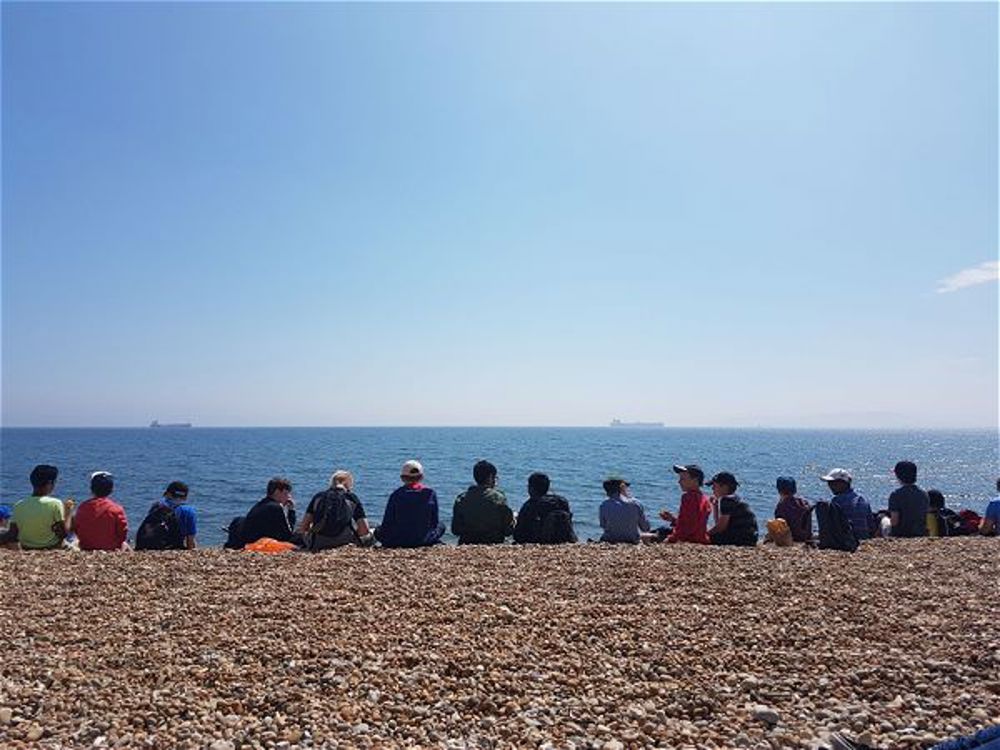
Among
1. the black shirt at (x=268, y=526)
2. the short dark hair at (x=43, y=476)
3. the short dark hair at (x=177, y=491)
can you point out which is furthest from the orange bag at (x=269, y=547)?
the short dark hair at (x=43, y=476)

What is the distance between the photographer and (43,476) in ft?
36.3

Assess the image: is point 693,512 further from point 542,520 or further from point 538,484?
point 538,484

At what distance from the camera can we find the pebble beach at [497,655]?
443cm

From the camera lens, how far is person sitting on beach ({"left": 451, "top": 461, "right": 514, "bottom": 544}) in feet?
38.6

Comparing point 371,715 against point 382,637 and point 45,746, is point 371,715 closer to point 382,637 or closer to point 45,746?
point 382,637

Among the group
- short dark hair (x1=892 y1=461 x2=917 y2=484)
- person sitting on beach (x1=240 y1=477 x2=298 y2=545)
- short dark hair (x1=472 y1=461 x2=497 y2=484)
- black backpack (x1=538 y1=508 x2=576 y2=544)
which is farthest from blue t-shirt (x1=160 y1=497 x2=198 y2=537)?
short dark hair (x1=892 y1=461 x2=917 y2=484)

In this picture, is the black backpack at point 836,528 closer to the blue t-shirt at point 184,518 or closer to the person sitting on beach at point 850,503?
the person sitting on beach at point 850,503

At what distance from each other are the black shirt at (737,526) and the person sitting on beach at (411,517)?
4921 mm

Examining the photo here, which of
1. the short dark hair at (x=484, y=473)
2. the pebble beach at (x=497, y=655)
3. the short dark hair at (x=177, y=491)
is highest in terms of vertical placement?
the short dark hair at (x=484, y=473)

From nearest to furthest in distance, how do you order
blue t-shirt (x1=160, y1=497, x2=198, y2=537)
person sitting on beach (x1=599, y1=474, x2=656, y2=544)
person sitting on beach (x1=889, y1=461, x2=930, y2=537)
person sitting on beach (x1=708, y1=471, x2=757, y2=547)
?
person sitting on beach (x1=708, y1=471, x2=757, y2=547) → blue t-shirt (x1=160, y1=497, x2=198, y2=537) → person sitting on beach (x1=599, y1=474, x2=656, y2=544) → person sitting on beach (x1=889, y1=461, x2=930, y2=537)

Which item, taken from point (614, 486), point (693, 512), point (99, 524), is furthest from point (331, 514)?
point (693, 512)

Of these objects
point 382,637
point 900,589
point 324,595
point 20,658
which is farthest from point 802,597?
point 20,658

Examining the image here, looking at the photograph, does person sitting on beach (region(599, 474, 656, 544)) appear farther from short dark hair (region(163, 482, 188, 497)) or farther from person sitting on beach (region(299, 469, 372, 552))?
short dark hair (region(163, 482, 188, 497))

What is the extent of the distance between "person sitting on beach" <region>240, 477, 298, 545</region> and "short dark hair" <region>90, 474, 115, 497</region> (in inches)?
93.5
